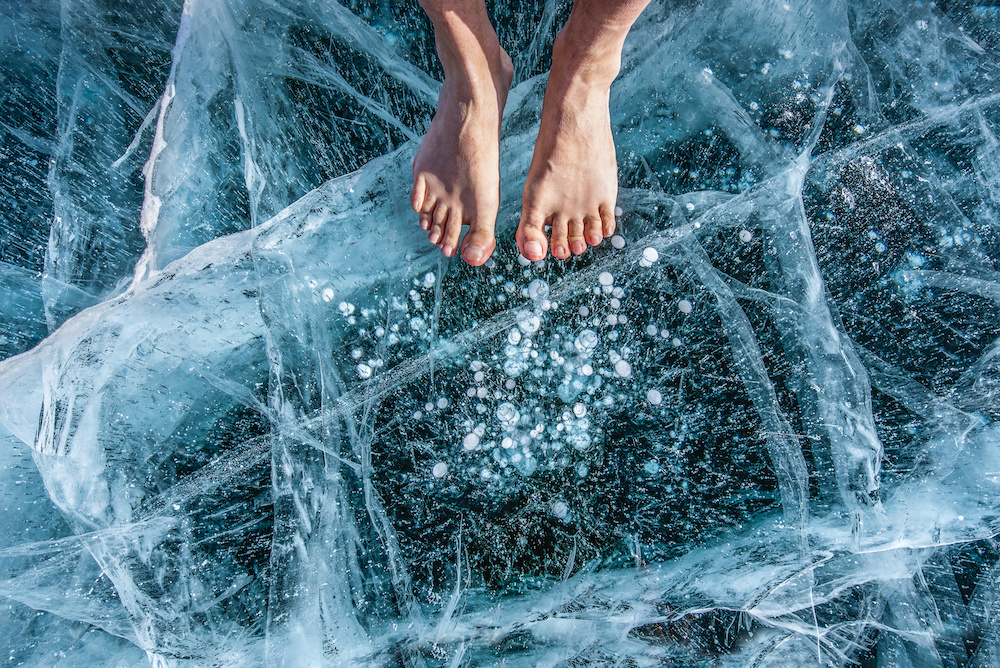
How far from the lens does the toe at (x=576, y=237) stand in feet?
3.79

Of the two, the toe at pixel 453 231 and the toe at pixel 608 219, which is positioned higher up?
the toe at pixel 453 231

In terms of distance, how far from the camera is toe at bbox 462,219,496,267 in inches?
45.1

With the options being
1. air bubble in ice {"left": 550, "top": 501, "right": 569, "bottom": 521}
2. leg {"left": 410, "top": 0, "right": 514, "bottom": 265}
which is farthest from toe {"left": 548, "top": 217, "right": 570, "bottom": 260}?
air bubble in ice {"left": 550, "top": 501, "right": 569, "bottom": 521}

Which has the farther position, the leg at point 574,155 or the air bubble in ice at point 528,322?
the air bubble in ice at point 528,322

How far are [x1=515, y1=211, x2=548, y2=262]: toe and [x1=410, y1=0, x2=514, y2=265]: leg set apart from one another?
0.08 meters

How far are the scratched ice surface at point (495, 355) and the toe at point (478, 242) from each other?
72mm

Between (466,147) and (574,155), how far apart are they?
28 centimetres

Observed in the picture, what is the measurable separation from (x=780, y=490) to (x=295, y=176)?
157 centimetres


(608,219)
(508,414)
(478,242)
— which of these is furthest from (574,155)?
(508,414)

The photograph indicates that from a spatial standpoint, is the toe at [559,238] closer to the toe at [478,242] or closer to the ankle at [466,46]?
the toe at [478,242]

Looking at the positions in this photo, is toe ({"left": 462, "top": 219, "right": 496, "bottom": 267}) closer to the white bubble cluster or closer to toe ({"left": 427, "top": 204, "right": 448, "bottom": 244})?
toe ({"left": 427, "top": 204, "right": 448, "bottom": 244})

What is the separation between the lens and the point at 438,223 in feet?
3.84

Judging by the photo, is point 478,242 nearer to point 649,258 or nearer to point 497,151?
point 497,151

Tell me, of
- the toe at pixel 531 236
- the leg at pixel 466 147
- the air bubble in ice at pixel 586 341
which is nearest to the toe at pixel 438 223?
A: the leg at pixel 466 147
